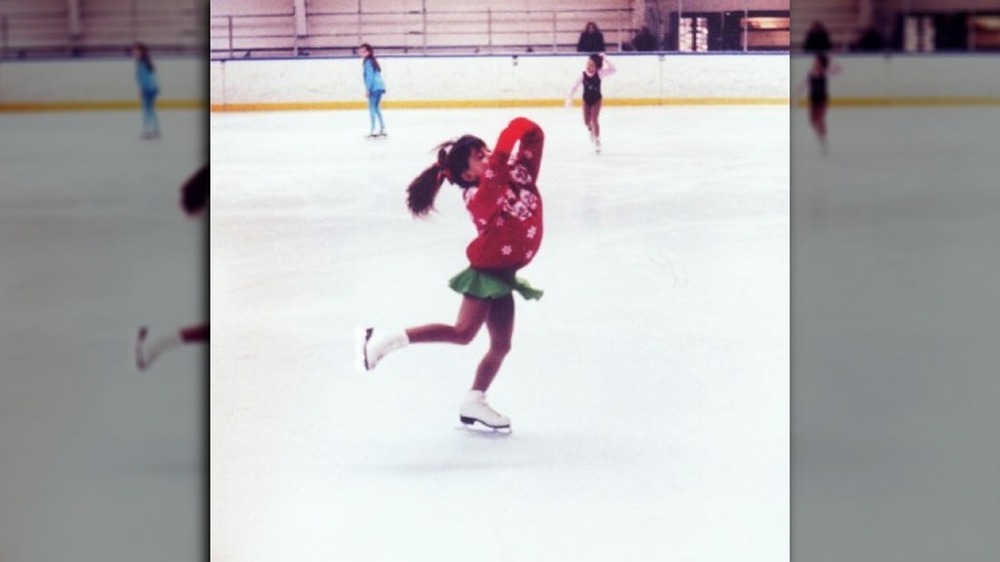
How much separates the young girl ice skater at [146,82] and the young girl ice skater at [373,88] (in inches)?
34.2

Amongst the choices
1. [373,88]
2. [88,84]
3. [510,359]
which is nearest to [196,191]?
[373,88]

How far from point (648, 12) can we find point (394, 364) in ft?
3.18

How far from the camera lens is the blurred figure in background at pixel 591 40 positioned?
11.2 ft

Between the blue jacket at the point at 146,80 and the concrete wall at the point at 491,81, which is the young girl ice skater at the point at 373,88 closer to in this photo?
the concrete wall at the point at 491,81

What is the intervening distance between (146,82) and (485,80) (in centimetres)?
131

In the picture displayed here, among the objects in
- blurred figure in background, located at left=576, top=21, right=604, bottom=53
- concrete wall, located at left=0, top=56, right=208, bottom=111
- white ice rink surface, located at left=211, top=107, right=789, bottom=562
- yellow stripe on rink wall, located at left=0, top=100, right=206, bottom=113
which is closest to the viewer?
white ice rink surface, located at left=211, top=107, right=789, bottom=562

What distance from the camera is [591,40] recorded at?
11.3 feet

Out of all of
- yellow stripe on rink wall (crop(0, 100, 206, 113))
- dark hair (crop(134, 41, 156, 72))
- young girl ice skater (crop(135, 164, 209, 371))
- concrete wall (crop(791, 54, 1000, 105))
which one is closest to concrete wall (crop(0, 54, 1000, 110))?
young girl ice skater (crop(135, 164, 209, 371))

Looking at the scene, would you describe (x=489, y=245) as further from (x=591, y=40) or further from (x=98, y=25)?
(x=98, y=25)

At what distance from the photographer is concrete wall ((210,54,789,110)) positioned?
334 centimetres

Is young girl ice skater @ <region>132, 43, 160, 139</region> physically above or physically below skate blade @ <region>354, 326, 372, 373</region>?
above

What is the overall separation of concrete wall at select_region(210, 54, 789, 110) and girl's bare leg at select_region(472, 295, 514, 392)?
0.45 meters

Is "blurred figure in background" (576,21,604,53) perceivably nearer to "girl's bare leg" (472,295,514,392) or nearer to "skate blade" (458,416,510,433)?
"girl's bare leg" (472,295,514,392)

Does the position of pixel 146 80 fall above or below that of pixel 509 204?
above
